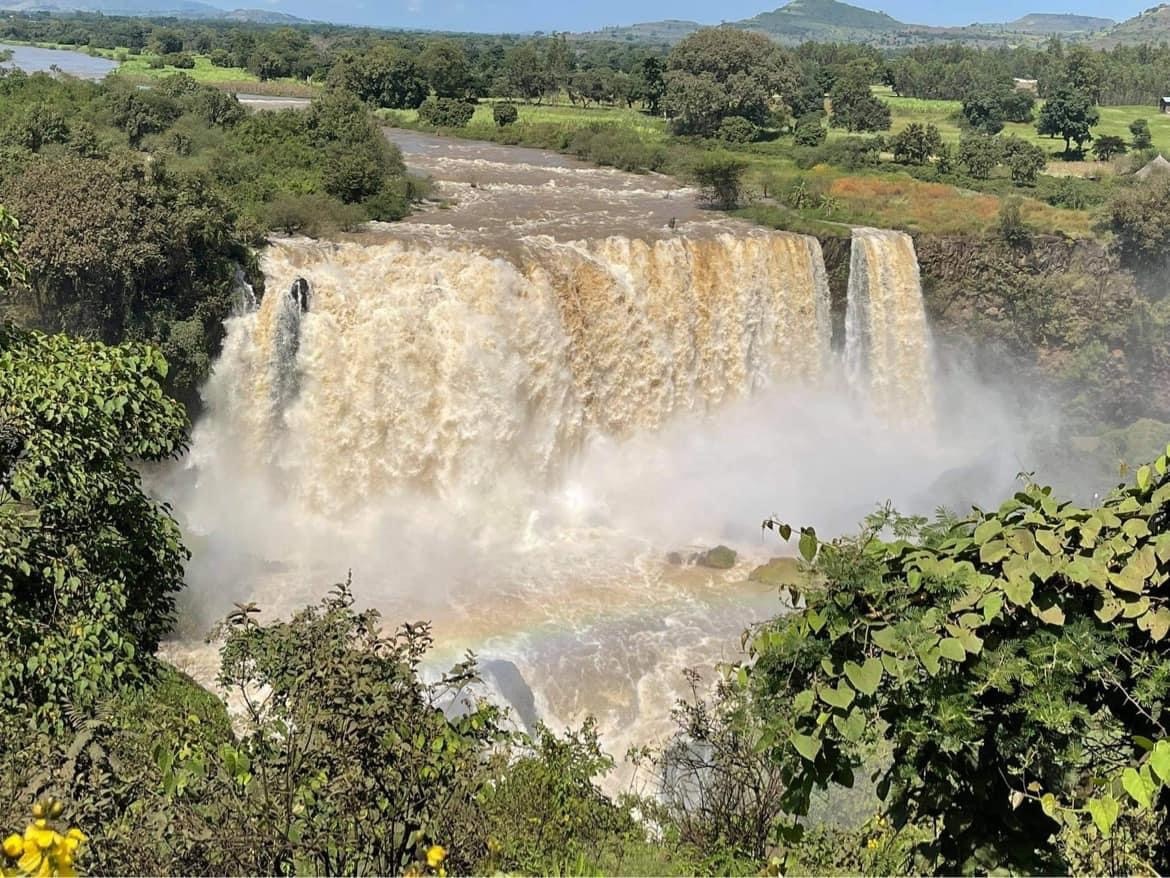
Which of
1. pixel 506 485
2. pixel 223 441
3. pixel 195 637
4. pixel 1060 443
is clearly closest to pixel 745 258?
pixel 506 485

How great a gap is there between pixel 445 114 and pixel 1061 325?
26.0 m

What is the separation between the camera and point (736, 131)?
41000 millimetres

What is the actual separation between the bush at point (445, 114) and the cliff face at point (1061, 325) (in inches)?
915

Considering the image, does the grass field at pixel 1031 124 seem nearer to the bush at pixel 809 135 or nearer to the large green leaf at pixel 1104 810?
the bush at pixel 809 135

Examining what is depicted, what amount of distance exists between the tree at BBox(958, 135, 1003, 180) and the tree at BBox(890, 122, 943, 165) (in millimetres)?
1106

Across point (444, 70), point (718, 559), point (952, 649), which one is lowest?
point (718, 559)

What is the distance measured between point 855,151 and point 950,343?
1454cm

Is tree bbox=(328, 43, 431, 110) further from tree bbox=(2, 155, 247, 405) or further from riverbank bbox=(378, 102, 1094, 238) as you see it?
tree bbox=(2, 155, 247, 405)

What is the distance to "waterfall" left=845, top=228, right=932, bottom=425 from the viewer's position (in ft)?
75.4

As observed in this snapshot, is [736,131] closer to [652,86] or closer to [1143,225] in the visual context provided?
[652,86]

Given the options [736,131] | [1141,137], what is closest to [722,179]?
[736,131]

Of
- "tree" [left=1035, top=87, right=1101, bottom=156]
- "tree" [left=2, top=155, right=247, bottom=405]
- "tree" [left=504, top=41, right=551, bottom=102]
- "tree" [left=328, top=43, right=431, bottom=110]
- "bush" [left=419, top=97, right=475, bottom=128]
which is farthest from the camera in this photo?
"tree" [left=504, top=41, right=551, bottom=102]

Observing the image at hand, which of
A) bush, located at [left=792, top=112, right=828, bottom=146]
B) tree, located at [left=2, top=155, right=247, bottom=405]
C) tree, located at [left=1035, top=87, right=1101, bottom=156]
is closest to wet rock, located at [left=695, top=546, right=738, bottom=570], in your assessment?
tree, located at [left=2, top=155, right=247, bottom=405]

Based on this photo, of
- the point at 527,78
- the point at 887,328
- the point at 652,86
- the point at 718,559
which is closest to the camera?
the point at 718,559
